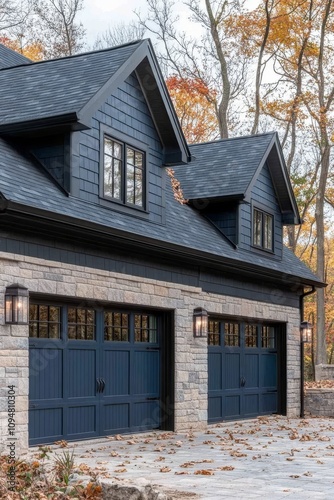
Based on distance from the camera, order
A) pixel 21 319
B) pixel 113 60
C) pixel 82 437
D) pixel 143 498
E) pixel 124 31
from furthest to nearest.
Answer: pixel 124 31 → pixel 113 60 → pixel 82 437 → pixel 21 319 → pixel 143 498

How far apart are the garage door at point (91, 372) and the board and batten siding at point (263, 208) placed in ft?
14.5


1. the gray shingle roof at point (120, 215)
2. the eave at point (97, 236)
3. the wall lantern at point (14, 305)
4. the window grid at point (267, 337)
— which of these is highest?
the gray shingle roof at point (120, 215)

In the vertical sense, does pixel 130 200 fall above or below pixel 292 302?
above

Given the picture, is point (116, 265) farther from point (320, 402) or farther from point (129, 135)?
point (320, 402)

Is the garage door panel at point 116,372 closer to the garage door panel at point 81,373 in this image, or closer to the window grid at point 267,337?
the garage door panel at point 81,373

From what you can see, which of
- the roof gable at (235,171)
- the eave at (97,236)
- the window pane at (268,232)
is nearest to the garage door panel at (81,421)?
the eave at (97,236)

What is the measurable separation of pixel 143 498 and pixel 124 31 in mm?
30665

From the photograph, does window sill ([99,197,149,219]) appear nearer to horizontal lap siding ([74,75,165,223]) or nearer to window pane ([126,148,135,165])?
horizontal lap siding ([74,75,165,223])

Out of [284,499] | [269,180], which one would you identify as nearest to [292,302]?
[269,180]

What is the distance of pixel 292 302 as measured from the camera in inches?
849

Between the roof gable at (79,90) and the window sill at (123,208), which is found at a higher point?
the roof gable at (79,90)

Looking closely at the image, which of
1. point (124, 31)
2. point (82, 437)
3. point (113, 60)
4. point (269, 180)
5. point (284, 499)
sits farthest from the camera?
point (124, 31)

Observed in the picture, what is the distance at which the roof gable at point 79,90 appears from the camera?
13234 millimetres

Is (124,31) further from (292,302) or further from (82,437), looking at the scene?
(82,437)
